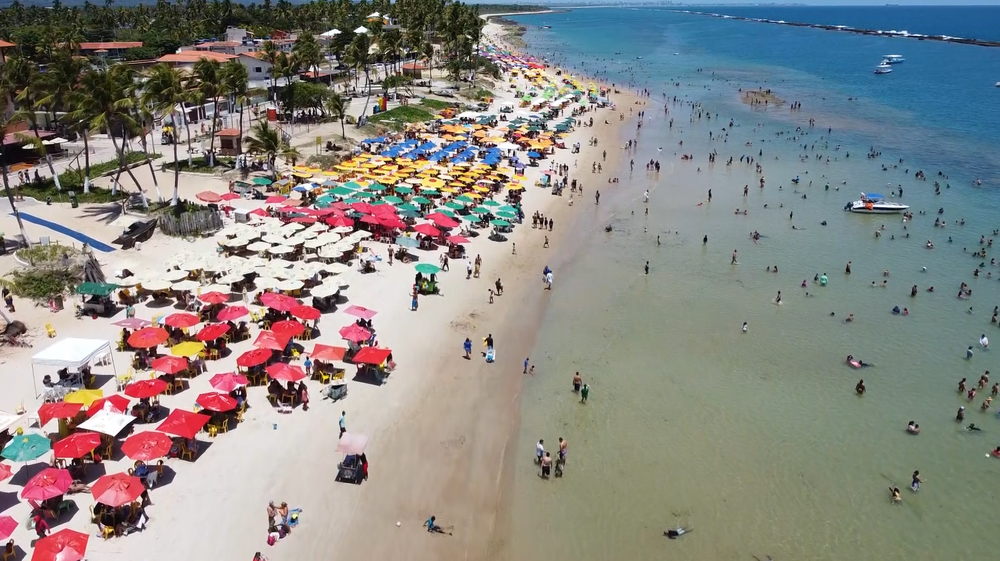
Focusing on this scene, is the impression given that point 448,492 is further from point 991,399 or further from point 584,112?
point 584,112

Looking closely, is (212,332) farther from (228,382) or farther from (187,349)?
(228,382)

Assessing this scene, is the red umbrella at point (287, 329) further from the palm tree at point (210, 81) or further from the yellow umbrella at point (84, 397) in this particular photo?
the palm tree at point (210, 81)

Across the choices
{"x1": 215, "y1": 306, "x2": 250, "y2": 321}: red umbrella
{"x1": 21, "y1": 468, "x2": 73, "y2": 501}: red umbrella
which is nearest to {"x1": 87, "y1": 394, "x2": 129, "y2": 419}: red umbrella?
{"x1": 21, "y1": 468, "x2": 73, "y2": 501}: red umbrella

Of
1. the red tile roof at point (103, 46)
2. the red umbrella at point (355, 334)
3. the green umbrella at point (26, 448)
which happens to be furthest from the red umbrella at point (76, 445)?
the red tile roof at point (103, 46)

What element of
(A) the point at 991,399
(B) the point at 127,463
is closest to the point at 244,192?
(B) the point at 127,463

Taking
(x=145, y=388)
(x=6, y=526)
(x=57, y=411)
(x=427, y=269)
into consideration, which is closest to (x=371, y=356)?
(x=145, y=388)

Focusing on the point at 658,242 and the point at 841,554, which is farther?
the point at 658,242
